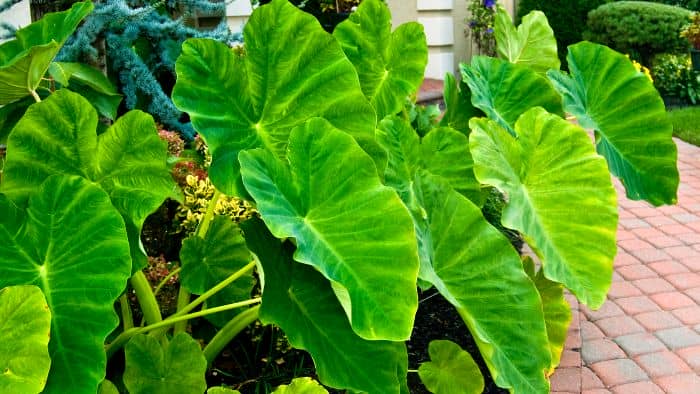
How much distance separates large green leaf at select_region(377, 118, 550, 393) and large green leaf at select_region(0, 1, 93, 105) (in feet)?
2.54

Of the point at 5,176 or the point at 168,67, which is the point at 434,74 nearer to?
the point at 168,67

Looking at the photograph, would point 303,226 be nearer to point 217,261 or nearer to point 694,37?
point 217,261

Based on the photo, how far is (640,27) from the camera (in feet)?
28.6

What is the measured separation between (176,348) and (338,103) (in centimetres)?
60

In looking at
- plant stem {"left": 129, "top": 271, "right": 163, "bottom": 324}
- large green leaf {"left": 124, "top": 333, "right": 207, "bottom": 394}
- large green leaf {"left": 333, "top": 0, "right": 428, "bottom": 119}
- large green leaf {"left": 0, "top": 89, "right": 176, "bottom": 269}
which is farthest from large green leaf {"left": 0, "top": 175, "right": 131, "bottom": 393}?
large green leaf {"left": 333, "top": 0, "right": 428, "bottom": 119}

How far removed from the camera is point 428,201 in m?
1.73

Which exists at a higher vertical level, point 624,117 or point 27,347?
point 27,347

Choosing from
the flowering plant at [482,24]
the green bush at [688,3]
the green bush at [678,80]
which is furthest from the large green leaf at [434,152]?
the green bush at [688,3]

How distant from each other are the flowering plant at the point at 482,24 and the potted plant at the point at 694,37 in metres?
1.92

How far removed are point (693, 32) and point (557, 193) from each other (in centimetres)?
697

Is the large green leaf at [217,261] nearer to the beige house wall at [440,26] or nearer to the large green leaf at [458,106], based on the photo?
the large green leaf at [458,106]

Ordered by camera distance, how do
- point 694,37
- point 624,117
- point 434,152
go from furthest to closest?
point 694,37 → point 624,117 → point 434,152

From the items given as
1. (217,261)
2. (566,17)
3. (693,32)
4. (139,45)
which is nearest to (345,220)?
(217,261)

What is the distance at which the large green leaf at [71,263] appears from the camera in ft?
4.41
